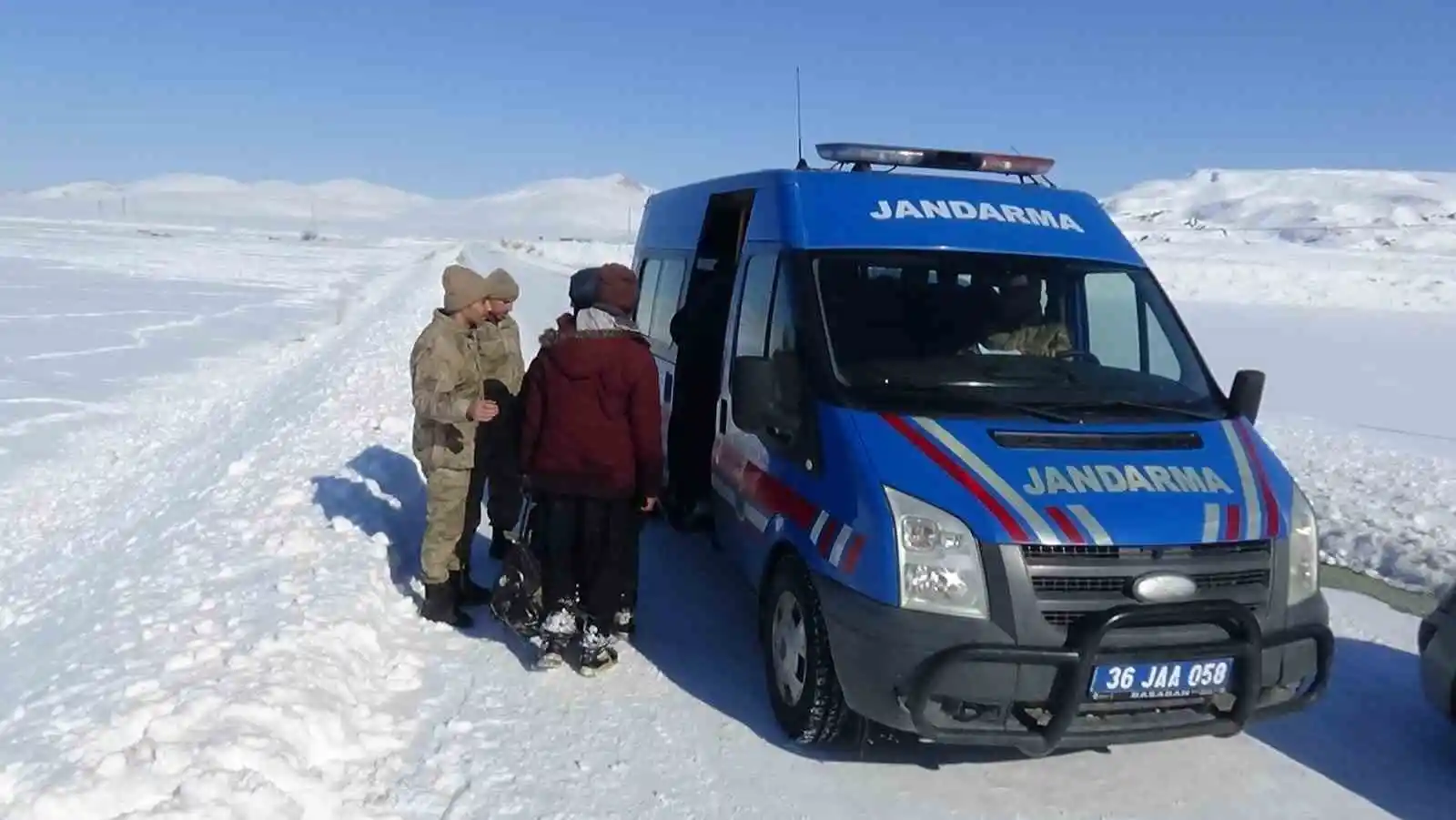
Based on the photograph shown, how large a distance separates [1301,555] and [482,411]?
132 inches

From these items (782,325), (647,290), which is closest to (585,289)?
(782,325)

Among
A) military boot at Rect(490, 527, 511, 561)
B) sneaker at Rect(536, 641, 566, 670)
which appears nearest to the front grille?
sneaker at Rect(536, 641, 566, 670)

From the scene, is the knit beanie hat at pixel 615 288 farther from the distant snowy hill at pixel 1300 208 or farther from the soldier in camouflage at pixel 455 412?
the distant snowy hill at pixel 1300 208

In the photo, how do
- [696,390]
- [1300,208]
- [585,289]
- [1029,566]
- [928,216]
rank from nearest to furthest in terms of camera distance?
1. [1029,566]
2. [585,289]
3. [928,216]
4. [696,390]
5. [1300,208]

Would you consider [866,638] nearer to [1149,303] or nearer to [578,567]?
[578,567]

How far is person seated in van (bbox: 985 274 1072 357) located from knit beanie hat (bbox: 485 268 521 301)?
2.26 meters

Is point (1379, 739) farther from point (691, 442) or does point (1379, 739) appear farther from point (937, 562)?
point (691, 442)

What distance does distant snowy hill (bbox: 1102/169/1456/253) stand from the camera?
7381cm

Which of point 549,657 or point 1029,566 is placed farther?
point 549,657

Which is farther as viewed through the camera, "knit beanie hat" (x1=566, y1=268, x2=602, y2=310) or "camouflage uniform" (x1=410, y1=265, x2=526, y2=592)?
"camouflage uniform" (x1=410, y1=265, x2=526, y2=592)

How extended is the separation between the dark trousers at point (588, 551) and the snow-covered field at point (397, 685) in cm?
35

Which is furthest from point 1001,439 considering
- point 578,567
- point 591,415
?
point 578,567

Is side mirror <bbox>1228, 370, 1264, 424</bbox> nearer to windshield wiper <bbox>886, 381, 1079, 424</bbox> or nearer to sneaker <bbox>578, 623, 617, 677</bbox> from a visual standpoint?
windshield wiper <bbox>886, 381, 1079, 424</bbox>

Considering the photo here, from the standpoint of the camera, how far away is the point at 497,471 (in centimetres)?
609
